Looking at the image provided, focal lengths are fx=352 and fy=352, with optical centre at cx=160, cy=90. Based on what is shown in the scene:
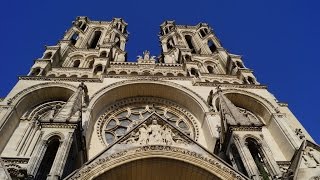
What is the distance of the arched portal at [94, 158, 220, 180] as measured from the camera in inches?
404

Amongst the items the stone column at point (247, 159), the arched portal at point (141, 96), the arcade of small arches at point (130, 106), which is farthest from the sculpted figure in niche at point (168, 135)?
the arcade of small arches at point (130, 106)

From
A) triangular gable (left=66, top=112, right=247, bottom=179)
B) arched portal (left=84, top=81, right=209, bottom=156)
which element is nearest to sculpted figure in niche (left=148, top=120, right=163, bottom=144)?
triangular gable (left=66, top=112, right=247, bottom=179)

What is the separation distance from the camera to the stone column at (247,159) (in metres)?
9.62

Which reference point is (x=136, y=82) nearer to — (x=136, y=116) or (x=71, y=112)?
(x=136, y=116)

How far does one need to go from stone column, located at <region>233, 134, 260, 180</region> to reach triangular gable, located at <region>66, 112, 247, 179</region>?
29 cm

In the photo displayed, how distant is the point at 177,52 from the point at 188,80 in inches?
249

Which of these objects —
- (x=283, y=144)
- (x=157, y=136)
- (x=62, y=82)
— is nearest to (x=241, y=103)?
(x=283, y=144)

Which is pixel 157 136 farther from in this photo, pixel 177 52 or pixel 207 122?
pixel 177 52

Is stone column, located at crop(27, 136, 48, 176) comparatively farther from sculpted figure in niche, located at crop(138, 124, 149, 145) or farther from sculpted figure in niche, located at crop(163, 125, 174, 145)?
sculpted figure in niche, located at crop(163, 125, 174, 145)

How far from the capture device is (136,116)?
1678 cm

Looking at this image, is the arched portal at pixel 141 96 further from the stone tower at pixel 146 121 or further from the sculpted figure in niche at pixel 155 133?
the sculpted figure in niche at pixel 155 133

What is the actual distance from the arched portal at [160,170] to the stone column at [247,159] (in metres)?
0.95

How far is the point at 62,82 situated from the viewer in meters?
16.6

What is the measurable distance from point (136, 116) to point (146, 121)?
16.6ft
